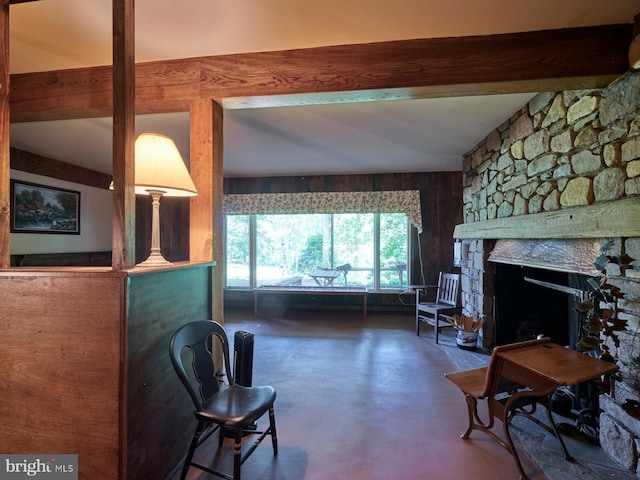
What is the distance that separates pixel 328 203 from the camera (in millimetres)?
5051

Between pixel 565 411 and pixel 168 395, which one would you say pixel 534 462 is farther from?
pixel 168 395

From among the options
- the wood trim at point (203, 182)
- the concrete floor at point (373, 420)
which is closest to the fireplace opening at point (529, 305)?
the concrete floor at point (373, 420)

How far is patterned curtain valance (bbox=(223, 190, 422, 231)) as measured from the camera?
4848 millimetres

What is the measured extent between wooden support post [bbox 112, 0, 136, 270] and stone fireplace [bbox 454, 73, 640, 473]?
95.0 inches

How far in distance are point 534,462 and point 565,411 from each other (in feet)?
2.39

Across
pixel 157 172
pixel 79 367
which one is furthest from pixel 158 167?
pixel 79 367

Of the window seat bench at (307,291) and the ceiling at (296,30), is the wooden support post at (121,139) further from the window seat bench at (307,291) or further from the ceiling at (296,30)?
the window seat bench at (307,291)

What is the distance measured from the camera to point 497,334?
3.22m

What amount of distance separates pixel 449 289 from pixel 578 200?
2.35 meters

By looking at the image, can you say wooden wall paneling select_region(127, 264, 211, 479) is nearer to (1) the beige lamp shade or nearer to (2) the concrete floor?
(2) the concrete floor

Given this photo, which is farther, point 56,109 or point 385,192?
point 385,192

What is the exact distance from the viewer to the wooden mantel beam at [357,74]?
1.66 meters

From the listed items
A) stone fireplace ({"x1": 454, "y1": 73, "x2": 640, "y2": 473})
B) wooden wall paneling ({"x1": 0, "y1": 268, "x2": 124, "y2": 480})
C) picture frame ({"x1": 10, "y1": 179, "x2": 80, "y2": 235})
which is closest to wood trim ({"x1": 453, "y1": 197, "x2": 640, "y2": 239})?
stone fireplace ({"x1": 454, "y1": 73, "x2": 640, "y2": 473})

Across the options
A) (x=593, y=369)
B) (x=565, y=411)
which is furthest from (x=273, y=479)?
(x=565, y=411)
